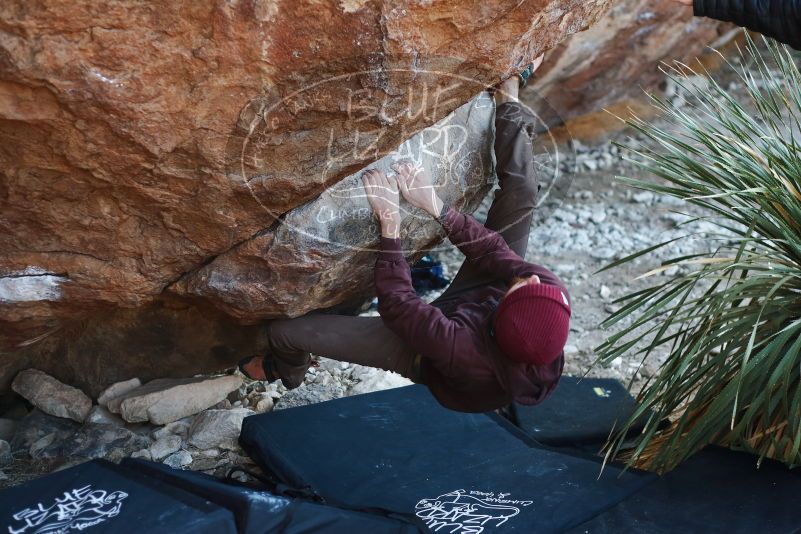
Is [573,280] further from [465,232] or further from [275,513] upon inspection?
[275,513]

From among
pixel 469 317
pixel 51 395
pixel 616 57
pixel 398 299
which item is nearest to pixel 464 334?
pixel 469 317

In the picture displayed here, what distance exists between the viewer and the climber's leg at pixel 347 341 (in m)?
2.94

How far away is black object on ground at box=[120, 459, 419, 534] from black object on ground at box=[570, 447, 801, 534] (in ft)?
2.08

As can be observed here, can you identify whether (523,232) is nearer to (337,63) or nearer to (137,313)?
(337,63)

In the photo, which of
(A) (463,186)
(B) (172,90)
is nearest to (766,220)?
(A) (463,186)

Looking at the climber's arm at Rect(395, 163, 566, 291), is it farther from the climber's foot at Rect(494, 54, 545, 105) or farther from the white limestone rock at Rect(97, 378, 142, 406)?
the white limestone rock at Rect(97, 378, 142, 406)

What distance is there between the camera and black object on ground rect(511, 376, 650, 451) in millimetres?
3291

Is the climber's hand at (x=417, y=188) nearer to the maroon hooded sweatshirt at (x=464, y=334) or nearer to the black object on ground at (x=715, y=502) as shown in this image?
the maroon hooded sweatshirt at (x=464, y=334)

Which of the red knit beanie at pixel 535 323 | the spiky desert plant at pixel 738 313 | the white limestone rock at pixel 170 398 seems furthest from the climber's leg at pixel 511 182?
the white limestone rock at pixel 170 398

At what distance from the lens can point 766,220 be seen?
283 cm

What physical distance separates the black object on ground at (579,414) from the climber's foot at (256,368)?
0.99m

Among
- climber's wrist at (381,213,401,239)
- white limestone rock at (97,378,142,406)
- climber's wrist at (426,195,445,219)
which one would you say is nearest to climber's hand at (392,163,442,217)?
climber's wrist at (426,195,445,219)

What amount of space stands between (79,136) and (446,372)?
1.26 meters

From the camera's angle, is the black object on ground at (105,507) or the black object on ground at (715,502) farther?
the black object on ground at (715,502)
